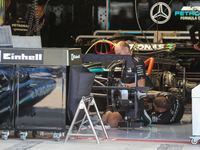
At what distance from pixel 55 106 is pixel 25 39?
0.83 meters

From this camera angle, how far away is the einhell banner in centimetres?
364

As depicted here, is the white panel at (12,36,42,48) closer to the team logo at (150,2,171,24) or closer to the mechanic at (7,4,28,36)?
the mechanic at (7,4,28,36)

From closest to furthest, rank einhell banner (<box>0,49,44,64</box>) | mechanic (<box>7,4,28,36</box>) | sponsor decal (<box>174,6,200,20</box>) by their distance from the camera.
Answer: einhell banner (<box>0,49,44,64</box>), sponsor decal (<box>174,6,200,20</box>), mechanic (<box>7,4,28,36</box>)

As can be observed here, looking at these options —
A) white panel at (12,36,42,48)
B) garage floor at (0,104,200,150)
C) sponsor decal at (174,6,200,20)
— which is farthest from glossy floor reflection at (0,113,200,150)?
sponsor decal at (174,6,200,20)

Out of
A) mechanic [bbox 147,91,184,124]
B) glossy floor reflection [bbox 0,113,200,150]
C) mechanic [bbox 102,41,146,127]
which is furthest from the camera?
mechanic [bbox 147,91,184,124]

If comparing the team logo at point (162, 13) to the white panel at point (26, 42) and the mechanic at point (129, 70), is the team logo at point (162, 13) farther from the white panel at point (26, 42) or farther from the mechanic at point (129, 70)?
the white panel at point (26, 42)

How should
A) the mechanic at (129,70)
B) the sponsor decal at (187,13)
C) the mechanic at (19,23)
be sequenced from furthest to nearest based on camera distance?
the mechanic at (19,23), the sponsor decal at (187,13), the mechanic at (129,70)

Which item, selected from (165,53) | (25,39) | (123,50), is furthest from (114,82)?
(165,53)

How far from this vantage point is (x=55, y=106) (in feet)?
11.9

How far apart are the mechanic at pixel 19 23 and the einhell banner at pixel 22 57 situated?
5.68 meters

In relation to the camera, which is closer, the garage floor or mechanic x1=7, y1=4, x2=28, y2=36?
the garage floor

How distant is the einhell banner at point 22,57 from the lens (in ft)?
11.9

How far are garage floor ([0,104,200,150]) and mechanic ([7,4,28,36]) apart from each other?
5432 millimetres

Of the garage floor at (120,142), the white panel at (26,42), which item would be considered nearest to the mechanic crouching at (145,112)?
the garage floor at (120,142)
